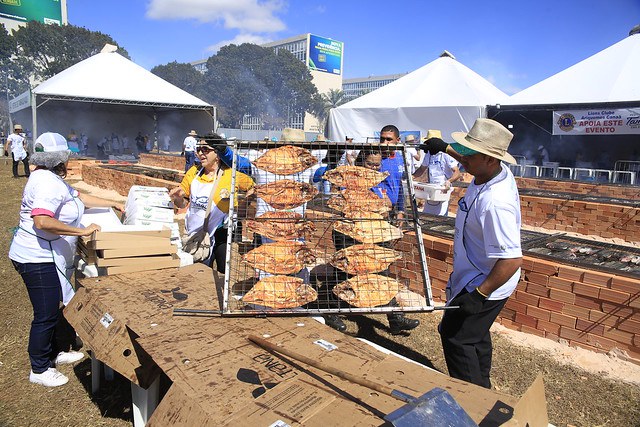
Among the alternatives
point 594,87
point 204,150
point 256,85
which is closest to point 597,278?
point 204,150

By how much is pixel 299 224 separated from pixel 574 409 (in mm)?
2709

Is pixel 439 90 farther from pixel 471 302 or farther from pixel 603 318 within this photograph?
pixel 471 302

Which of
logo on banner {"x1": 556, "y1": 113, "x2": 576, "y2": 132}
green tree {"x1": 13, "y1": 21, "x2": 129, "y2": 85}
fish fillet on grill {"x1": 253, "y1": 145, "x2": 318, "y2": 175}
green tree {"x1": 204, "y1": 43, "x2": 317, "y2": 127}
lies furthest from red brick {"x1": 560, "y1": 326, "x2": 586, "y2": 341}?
green tree {"x1": 204, "y1": 43, "x2": 317, "y2": 127}

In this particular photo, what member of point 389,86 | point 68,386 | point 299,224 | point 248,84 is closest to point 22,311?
point 68,386

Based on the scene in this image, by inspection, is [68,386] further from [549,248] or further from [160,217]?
[549,248]

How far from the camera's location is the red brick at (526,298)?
435 cm

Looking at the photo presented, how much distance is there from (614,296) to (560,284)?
45 centimetres

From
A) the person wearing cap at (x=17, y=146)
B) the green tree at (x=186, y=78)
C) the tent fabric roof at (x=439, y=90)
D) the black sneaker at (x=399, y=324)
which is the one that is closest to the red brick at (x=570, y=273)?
the black sneaker at (x=399, y=324)

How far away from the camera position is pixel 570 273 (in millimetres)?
4055

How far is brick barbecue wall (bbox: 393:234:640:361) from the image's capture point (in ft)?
12.4

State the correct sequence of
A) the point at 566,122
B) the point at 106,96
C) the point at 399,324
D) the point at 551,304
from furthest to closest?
the point at 106,96, the point at 566,122, the point at 399,324, the point at 551,304

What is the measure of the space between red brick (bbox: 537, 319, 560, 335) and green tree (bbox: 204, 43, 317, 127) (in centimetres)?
6523

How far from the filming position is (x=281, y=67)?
73562mm

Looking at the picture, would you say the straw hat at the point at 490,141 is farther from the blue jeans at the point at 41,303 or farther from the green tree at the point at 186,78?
the green tree at the point at 186,78
